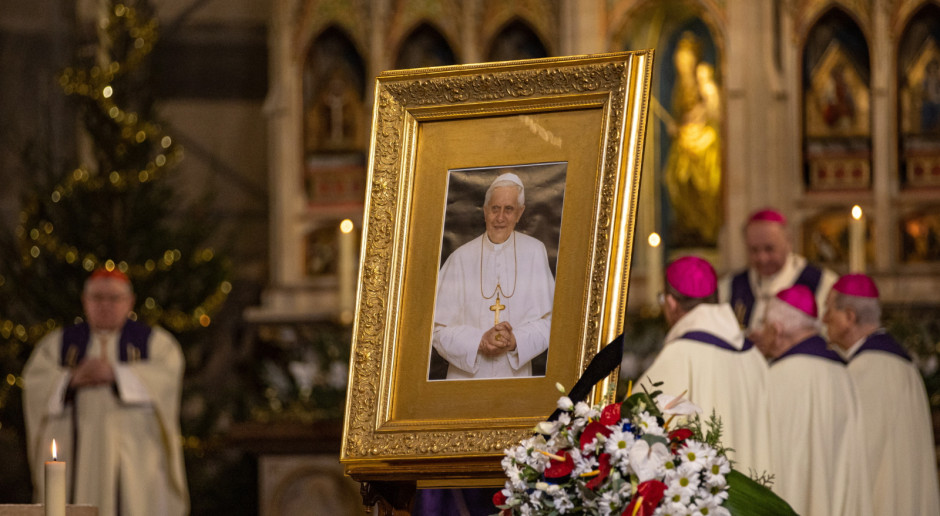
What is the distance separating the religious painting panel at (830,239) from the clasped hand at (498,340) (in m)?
6.26

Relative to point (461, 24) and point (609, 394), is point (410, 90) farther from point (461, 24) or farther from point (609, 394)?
point (461, 24)

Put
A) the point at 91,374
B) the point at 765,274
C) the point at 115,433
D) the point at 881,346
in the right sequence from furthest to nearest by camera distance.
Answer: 1. the point at 765,274
2. the point at 115,433
3. the point at 91,374
4. the point at 881,346

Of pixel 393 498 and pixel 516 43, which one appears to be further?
pixel 516 43

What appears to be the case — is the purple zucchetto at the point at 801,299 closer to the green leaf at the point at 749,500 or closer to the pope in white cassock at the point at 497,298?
the pope in white cassock at the point at 497,298

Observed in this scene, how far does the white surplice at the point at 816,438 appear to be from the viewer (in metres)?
5.75

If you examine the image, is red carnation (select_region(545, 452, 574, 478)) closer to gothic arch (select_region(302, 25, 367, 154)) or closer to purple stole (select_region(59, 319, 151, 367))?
purple stole (select_region(59, 319, 151, 367))

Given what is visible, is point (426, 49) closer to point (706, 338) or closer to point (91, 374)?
point (91, 374)

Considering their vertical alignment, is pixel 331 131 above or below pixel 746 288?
above

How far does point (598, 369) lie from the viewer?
3.28 meters

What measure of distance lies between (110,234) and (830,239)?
16.2ft

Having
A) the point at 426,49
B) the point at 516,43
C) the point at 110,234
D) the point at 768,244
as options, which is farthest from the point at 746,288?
the point at 110,234

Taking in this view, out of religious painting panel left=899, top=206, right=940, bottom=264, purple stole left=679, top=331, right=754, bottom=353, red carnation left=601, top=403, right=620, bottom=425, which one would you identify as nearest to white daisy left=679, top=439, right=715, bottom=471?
red carnation left=601, top=403, right=620, bottom=425

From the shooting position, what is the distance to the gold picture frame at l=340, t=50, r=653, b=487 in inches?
143

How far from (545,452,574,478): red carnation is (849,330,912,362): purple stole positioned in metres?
3.41
